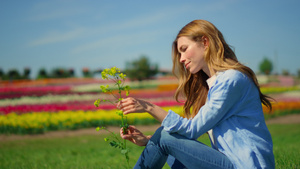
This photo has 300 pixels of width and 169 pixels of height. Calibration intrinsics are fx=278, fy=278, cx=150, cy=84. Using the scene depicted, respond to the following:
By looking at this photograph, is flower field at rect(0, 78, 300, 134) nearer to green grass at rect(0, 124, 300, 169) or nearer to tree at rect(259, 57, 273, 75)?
green grass at rect(0, 124, 300, 169)

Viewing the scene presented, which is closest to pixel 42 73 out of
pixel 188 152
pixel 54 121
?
pixel 54 121

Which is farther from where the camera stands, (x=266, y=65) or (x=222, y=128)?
(x=266, y=65)

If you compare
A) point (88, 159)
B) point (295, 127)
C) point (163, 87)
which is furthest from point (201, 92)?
point (163, 87)

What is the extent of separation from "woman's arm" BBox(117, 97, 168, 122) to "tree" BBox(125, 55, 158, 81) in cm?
1881

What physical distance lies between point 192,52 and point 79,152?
3.39 meters

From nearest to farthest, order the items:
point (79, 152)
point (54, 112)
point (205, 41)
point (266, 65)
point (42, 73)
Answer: point (205, 41) → point (79, 152) → point (54, 112) → point (42, 73) → point (266, 65)

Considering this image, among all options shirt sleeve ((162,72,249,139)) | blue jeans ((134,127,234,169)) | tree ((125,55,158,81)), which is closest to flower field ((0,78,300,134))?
blue jeans ((134,127,234,169))

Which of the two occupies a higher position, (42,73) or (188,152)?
(188,152)

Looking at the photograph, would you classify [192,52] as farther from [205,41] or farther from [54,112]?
[54,112]

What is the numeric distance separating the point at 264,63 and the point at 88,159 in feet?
106

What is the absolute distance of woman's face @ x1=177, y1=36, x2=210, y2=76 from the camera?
6.82 ft

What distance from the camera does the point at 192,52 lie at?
2102 millimetres

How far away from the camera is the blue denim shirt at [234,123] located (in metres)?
1.78

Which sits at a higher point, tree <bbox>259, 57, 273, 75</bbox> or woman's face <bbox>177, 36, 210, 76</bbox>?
woman's face <bbox>177, 36, 210, 76</bbox>
